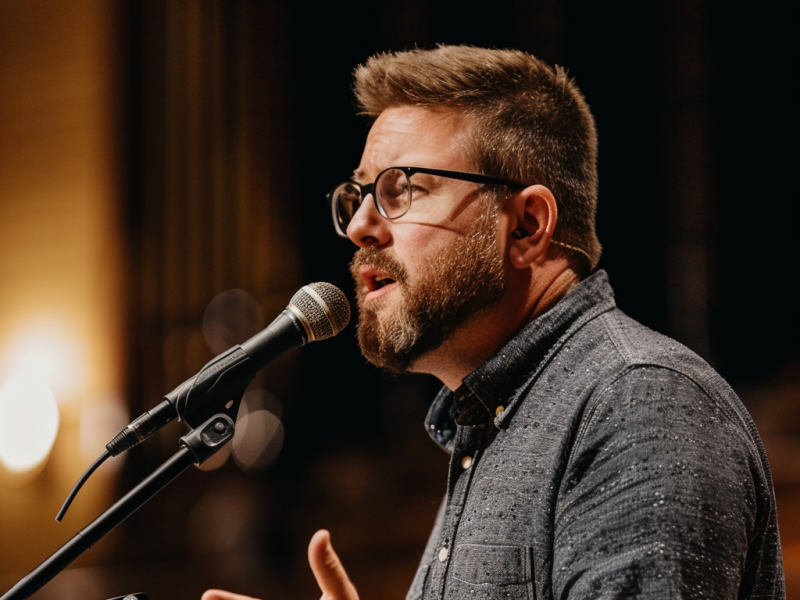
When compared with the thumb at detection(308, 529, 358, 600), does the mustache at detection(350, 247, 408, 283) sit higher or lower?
higher

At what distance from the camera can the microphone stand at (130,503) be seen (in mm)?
1036

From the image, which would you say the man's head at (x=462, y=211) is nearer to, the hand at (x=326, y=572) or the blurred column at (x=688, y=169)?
the hand at (x=326, y=572)

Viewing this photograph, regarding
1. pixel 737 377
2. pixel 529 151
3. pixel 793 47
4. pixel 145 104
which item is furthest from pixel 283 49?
pixel 529 151

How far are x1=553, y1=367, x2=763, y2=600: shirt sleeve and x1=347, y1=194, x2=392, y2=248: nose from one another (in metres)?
0.60

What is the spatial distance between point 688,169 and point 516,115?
4185mm

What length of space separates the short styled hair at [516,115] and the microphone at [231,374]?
51 centimetres

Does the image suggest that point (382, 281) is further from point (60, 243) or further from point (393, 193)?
point (60, 243)

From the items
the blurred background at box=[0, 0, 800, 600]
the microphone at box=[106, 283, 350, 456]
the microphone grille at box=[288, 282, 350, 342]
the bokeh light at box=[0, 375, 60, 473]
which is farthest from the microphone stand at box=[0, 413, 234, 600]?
the bokeh light at box=[0, 375, 60, 473]

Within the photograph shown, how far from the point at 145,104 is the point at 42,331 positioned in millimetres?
1986

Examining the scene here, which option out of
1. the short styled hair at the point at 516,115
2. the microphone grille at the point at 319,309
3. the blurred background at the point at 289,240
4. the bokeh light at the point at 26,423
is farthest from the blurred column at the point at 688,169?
the bokeh light at the point at 26,423

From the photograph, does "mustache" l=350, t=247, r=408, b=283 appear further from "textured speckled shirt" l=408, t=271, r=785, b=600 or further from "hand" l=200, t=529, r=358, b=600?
"hand" l=200, t=529, r=358, b=600

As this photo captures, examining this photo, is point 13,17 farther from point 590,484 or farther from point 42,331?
point 590,484

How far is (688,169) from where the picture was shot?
5223 millimetres

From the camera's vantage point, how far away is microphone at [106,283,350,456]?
1.13 metres
